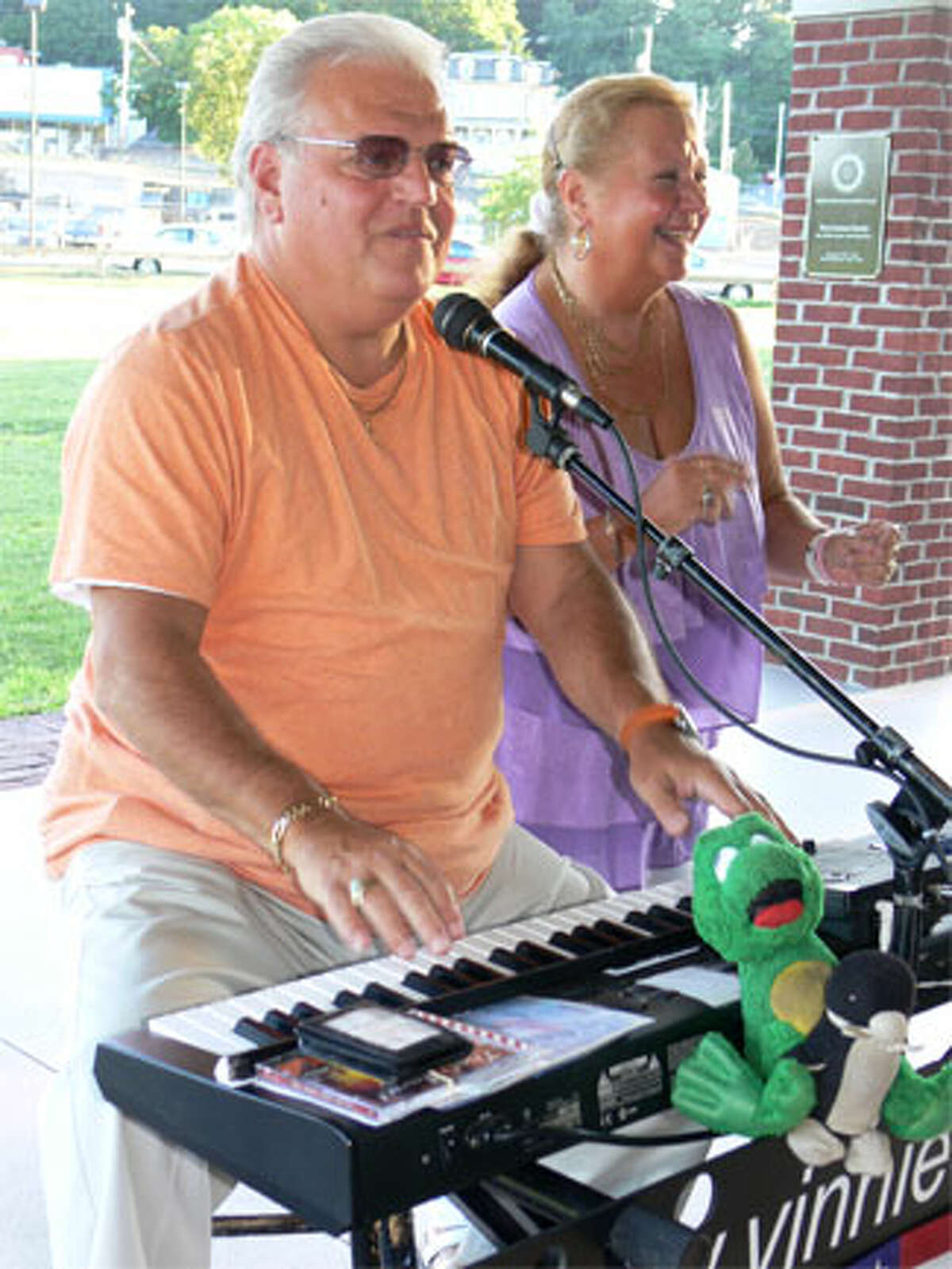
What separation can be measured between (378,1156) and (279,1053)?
178 millimetres

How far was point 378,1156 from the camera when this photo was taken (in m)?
1.42

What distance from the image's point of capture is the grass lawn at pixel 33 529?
7.51 m

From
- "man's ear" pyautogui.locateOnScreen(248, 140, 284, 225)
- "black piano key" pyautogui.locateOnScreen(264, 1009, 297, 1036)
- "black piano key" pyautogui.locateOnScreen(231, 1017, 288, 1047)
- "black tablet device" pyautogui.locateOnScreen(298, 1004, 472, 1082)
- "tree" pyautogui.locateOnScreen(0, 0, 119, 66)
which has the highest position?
"tree" pyautogui.locateOnScreen(0, 0, 119, 66)

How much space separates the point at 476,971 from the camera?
5.87 feet

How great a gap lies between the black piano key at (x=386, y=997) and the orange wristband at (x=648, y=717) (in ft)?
2.21

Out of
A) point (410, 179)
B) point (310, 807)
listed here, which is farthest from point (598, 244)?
point (310, 807)

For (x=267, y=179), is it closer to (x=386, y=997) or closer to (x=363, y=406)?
A: (x=363, y=406)

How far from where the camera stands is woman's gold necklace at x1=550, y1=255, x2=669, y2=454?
9.95ft

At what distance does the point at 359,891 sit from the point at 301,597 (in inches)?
21.6

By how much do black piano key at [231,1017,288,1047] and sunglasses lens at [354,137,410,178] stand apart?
1.12 m

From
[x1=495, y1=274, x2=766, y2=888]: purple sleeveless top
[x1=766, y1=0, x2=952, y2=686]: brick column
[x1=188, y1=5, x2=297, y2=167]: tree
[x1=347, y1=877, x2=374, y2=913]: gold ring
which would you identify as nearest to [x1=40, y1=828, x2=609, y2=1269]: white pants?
[x1=347, y1=877, x2=374, y2=913]: gold ring

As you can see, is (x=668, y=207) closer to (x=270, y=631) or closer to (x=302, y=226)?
(x=302, y=226)

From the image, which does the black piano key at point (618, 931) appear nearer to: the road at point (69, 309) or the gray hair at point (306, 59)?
the gray hair at point (306, 59)

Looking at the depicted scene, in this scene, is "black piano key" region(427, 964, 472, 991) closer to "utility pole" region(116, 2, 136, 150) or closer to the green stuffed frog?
the green stuffed frog
